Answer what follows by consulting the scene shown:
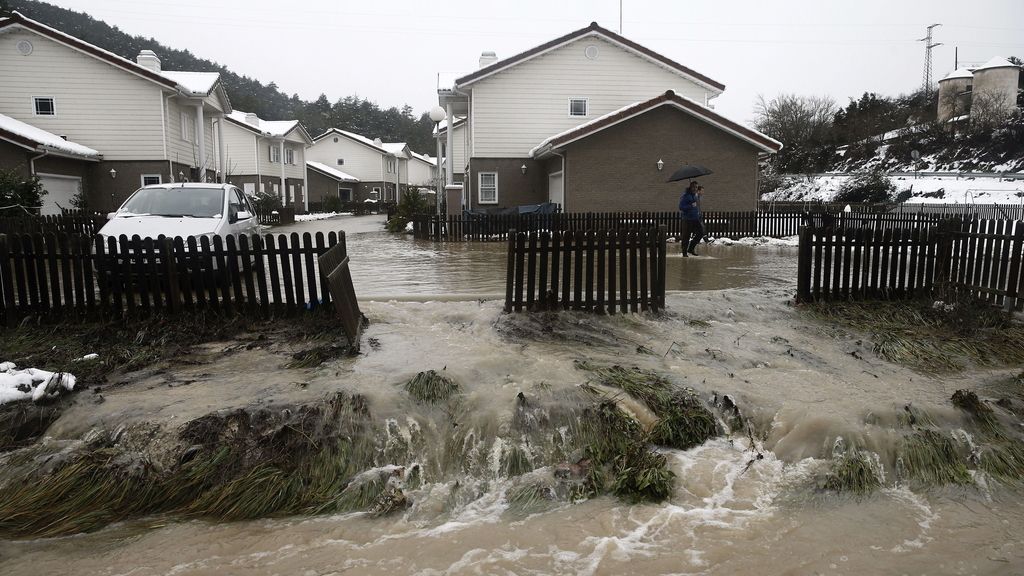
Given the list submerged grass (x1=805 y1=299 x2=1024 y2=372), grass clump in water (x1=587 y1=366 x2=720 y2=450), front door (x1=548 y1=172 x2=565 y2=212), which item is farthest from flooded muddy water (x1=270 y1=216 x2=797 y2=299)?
front door (x1=548 y1=172 x2=565 y2=212)

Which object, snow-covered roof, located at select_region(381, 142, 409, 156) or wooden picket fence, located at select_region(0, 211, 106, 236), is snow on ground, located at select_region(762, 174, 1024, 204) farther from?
wooden picket fence, located at select_region(0, 211, 106, 236)

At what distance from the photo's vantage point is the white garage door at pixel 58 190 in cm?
2378

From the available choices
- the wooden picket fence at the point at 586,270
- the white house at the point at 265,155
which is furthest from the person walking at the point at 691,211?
the white house at the point at 265,155

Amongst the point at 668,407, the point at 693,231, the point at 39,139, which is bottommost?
the point at 668,407

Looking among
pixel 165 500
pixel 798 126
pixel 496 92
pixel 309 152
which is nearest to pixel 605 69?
pixel 496 92

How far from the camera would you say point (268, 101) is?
337ft

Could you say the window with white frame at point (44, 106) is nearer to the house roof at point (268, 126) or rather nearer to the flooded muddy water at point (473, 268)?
the flooded muddy water at point (473, 268)

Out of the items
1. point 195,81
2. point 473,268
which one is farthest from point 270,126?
point 473,268

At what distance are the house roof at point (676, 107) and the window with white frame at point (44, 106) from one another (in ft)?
60.9

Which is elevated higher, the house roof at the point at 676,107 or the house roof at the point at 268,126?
the house roof at the point at 268,126

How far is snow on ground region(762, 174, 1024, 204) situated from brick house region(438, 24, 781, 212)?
62.6 feet

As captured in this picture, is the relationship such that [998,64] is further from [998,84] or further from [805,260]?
[805,260]

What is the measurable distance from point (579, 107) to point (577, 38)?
257 cm

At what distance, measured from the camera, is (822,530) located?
476 centimetres
